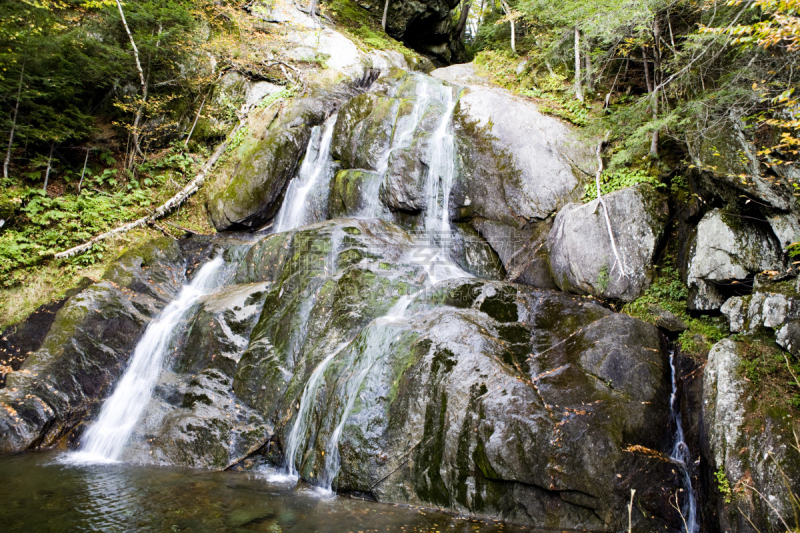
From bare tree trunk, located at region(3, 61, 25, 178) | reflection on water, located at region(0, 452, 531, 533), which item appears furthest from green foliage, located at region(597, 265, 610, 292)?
bare tree trunk, located at region(3, 61, 25, 178)

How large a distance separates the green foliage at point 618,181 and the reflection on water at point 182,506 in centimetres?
668

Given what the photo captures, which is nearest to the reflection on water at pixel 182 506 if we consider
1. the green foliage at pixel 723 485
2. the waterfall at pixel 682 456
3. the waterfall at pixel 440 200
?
the waterfall at pixel 682 456

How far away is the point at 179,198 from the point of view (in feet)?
42.3

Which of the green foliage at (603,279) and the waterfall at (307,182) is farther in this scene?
the waterfall at (307,182)

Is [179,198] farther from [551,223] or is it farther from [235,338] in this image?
[551,223]

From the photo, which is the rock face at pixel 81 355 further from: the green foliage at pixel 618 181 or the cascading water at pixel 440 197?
the green foliage at pixel 618 181

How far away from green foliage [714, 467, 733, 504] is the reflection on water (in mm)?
2169

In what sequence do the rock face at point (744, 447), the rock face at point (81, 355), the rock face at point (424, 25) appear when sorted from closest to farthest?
the rock face at point (744, 447)
the rock face at point (81, 355)
the rock face at point (424, 25)

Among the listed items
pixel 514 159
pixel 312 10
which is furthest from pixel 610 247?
pixel 312 10

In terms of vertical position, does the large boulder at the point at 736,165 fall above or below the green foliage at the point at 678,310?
above

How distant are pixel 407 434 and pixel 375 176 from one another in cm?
747

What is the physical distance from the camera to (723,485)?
441 cm

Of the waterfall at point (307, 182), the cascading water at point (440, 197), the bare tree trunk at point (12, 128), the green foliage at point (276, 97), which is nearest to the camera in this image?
the cascading water at point (440, 197)

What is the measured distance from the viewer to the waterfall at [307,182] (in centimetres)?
1219
